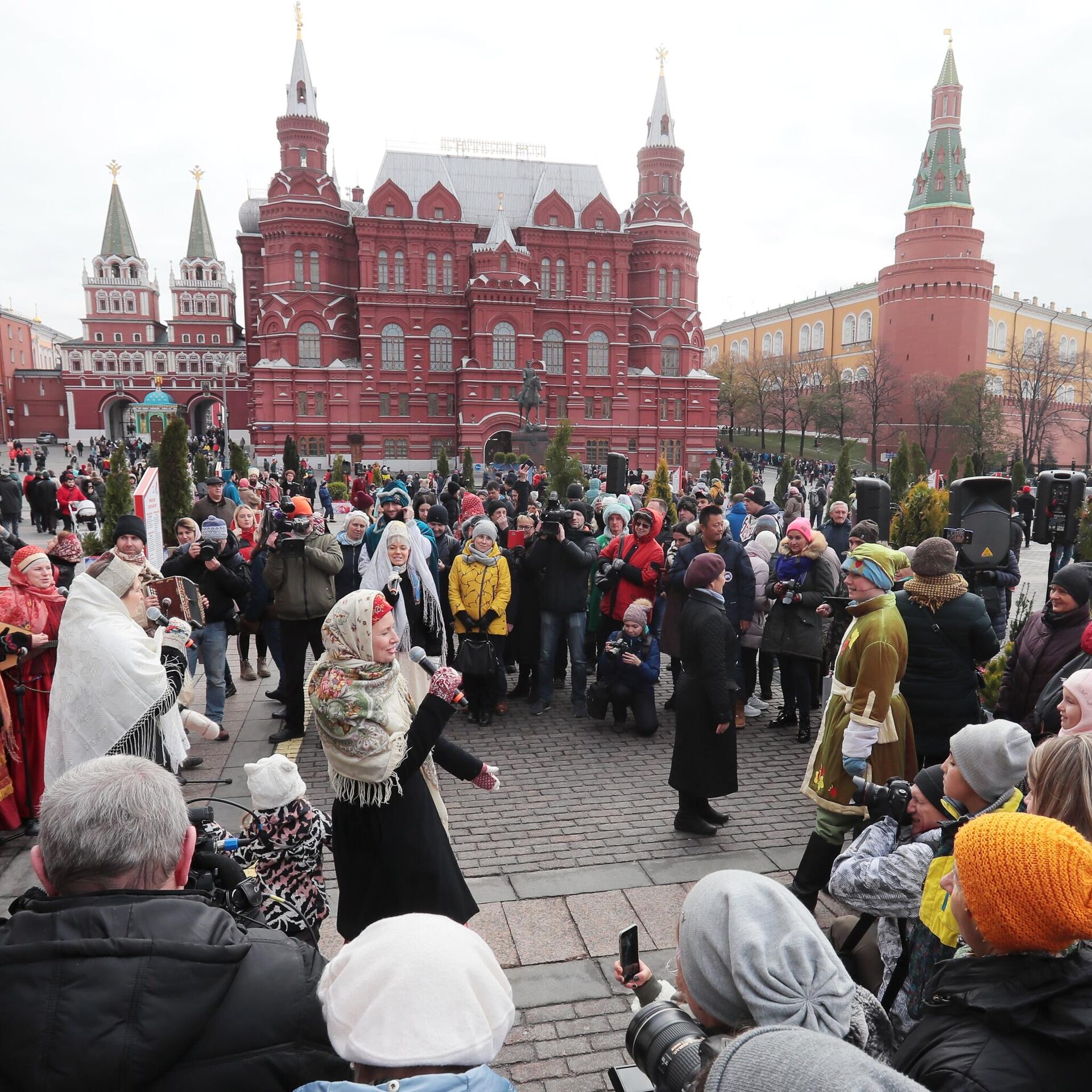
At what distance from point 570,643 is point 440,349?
43173 mm

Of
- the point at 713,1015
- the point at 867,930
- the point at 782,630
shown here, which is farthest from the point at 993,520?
the point at 713,1015

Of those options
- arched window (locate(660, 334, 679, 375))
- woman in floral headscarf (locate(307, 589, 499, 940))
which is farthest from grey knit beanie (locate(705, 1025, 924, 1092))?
arched window (locate(660, 334, 679, 375))

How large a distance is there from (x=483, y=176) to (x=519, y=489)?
135 ft

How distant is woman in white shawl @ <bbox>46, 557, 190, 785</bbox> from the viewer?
138 inches

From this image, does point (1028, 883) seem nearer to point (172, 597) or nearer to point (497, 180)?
point (172, 597)

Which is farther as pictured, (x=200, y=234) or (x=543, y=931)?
(x=200, y=234)

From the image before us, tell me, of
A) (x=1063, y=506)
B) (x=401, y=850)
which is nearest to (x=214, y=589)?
(x=401, y=850)

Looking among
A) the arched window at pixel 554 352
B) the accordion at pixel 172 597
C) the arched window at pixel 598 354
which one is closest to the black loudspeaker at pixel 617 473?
the accordion at pixel 172 597

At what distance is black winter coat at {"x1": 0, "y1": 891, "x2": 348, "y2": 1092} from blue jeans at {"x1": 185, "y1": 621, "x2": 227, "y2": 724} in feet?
17.4

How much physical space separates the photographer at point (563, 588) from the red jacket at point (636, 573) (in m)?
0.27

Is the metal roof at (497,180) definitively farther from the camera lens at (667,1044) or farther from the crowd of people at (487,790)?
the camera lens at (667,1044)

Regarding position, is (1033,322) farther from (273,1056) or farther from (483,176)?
(273,1056)

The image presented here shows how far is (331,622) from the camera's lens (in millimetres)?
3029

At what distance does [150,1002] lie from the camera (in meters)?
1.42
